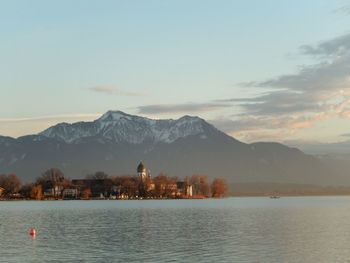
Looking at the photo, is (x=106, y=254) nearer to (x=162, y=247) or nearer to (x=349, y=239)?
(x=162, y=247)

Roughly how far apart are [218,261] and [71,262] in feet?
39.0

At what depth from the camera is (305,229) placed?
7988cm

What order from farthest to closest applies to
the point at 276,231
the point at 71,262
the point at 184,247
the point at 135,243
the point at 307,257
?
the point at 276,231
the point at 135,243
the point at 184,247
the point at 307,257
the point at 71,262

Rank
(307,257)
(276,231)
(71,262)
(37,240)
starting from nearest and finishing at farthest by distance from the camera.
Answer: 1. (71,262)
2. (307,257)
3. (37,240)
4. (276,231)

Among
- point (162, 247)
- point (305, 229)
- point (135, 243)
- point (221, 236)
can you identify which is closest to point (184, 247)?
point (162, 247)

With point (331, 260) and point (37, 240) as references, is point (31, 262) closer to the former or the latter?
point (37, 240)

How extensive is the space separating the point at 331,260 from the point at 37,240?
32705 mm

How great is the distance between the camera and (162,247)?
2265 inches

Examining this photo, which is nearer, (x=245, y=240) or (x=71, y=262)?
(x=71, y=262)

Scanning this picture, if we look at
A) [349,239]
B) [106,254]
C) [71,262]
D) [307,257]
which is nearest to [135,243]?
[106,254]

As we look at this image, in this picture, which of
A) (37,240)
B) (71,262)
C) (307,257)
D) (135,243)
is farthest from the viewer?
(37,240)

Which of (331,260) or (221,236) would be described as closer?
(331,260)

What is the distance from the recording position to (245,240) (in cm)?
6391

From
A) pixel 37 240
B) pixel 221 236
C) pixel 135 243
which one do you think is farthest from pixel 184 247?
pixel 37 240
